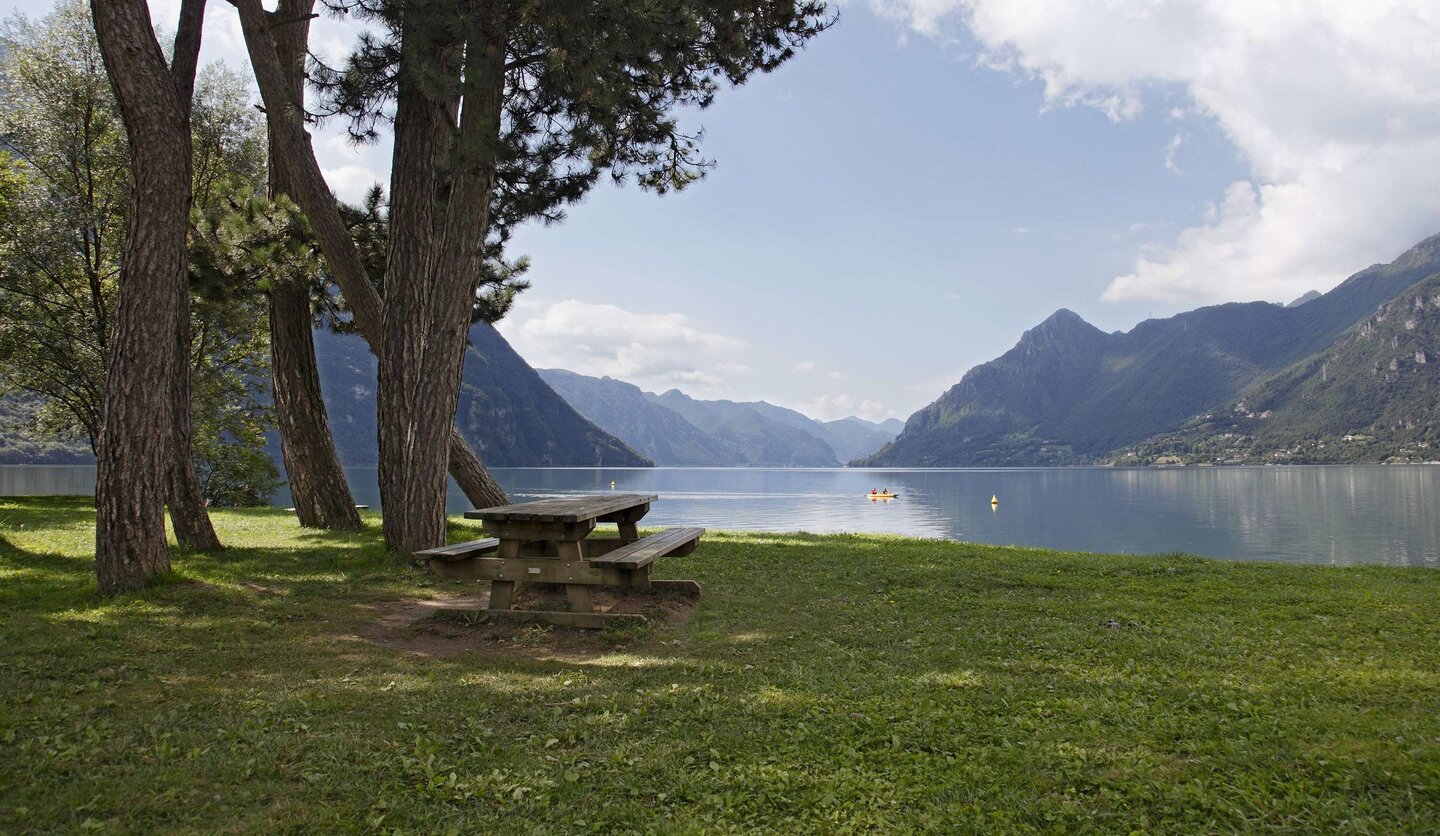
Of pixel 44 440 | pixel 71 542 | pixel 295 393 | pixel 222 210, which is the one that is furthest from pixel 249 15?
pixel 44 440

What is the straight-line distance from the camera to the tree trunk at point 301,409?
43.3ft

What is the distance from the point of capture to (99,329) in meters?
18.9

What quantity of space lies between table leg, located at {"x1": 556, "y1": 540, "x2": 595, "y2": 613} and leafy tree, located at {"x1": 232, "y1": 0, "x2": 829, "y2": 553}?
3.67 metres

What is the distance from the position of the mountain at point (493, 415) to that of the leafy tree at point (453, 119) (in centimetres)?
15849

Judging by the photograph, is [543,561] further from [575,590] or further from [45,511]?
[45,511]

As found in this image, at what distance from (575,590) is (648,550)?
0.76 metres

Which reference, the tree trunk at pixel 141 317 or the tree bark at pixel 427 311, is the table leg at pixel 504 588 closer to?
the tree bark at pixel 427 311

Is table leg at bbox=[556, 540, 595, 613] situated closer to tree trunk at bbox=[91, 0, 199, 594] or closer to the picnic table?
the picnic table

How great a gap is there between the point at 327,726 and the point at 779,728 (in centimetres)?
240

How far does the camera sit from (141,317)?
734 cm

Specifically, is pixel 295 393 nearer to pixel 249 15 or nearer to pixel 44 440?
pixel 249 15

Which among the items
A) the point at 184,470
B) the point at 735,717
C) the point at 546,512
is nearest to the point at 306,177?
the point at 184,470

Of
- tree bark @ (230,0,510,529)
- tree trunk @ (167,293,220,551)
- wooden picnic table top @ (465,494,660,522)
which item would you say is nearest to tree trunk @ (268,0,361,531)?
tree bark @ (230,0,510,529)

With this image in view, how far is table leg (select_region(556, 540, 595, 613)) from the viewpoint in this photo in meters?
6.66
